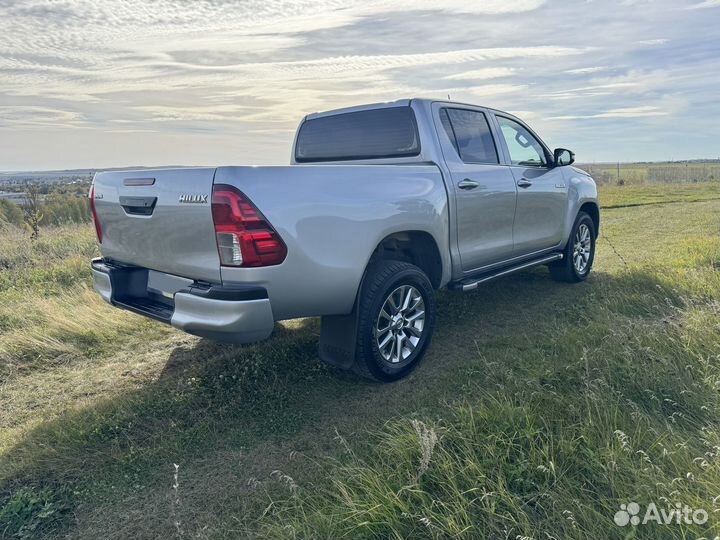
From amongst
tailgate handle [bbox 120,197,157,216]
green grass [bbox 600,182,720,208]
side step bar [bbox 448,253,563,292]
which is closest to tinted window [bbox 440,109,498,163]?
side step bar [bbox 448,253,563,292]

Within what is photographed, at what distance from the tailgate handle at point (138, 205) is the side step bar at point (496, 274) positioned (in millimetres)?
2485

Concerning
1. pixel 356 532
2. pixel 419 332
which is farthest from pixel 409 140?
pixel 356 532

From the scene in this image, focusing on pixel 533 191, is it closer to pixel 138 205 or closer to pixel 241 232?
pixel 241 232

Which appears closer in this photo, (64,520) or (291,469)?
(64,520)

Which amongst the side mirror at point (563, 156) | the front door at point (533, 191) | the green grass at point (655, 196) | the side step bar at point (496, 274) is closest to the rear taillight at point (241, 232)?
the side step bar at point (496, 274)

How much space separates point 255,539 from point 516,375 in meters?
2.05

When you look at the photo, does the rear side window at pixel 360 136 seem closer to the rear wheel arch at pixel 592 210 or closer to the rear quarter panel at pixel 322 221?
the rear quarter panel at pixel 322 221

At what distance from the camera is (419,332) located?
4.02 m

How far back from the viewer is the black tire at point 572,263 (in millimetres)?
6211

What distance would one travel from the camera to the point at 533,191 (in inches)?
210

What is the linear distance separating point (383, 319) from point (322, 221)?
0.96 metres

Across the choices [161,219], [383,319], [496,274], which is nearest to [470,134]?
[496,274]

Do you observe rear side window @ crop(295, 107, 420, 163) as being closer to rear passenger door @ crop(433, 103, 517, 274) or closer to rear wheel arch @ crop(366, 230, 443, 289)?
rear passenger door @ crop(433, 103, 517, 274)

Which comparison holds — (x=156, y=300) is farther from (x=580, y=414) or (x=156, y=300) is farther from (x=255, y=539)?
(x=580, y=414)
